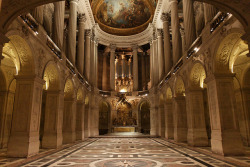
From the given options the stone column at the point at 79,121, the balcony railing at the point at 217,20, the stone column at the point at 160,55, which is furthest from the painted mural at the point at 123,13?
the balcony railing at the point at 217,20

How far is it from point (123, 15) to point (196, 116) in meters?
22.8

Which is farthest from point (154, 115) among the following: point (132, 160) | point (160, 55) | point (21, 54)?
point (21, 54)

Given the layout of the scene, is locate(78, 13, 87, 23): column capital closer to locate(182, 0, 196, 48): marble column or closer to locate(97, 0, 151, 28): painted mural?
locate(97, 0, 151, 28): painted mural

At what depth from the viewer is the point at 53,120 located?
13.1 m

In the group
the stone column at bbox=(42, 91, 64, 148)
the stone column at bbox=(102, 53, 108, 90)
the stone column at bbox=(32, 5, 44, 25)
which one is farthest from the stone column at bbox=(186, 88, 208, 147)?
the stone column at bbox=(102, 53, 108, 90)

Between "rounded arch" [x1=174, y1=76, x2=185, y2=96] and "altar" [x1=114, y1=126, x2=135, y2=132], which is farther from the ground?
"rounded arch" [x1=174, y1=76, x2=185, y2=96]

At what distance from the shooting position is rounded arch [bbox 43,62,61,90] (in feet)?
42.0

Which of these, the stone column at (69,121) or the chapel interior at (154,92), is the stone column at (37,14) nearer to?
the chapel interior at (154,92)

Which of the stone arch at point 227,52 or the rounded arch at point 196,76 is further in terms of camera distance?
the rounded arch at point 196,76

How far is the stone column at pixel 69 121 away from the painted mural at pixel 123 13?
710 inches

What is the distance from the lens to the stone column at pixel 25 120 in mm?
9352

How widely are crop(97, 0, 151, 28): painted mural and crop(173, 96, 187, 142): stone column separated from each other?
18492 millimetres

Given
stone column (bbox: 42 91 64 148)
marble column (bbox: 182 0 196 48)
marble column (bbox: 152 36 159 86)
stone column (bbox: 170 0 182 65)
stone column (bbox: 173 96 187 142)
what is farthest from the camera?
marble column (bbox: 152 36 159 86)

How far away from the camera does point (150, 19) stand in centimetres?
3041
